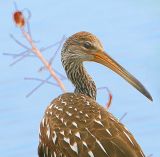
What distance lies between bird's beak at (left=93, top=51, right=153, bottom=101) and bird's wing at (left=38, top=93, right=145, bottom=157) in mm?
266

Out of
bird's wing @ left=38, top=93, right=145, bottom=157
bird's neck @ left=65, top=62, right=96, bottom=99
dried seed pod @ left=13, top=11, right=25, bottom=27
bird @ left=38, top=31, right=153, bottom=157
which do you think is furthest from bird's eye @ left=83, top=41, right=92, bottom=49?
dried seed pod @ left=13, top=11, right=25, bottom=27

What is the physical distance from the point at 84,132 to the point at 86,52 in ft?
3.37

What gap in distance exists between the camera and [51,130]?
11484mm

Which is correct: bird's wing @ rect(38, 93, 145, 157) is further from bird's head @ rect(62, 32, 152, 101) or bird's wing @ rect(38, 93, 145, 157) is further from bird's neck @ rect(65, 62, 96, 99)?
bird's neck @ rect(65, 62, 96, 99)

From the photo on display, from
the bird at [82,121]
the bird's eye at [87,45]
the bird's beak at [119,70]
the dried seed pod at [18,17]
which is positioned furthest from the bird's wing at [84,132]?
the dried seed pod at [18,17]

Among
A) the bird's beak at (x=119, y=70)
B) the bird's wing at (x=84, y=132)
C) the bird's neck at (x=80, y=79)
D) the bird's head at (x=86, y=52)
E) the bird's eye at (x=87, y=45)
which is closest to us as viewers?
the bird's wing at (x=84, y=132)

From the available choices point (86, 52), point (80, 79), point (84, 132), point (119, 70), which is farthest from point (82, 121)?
point (80, 79)

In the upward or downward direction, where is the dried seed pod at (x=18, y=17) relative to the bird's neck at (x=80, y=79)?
upward

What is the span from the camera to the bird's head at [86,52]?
471 inches

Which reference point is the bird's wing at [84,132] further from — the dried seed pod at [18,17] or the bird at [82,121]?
the dried seed pod at [18,17]

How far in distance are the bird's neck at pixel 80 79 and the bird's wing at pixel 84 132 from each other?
1.56ft

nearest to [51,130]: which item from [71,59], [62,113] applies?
[62,113]

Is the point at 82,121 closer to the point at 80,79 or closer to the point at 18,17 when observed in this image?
the point at 18,17

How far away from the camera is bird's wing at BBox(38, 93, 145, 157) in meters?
11.1
